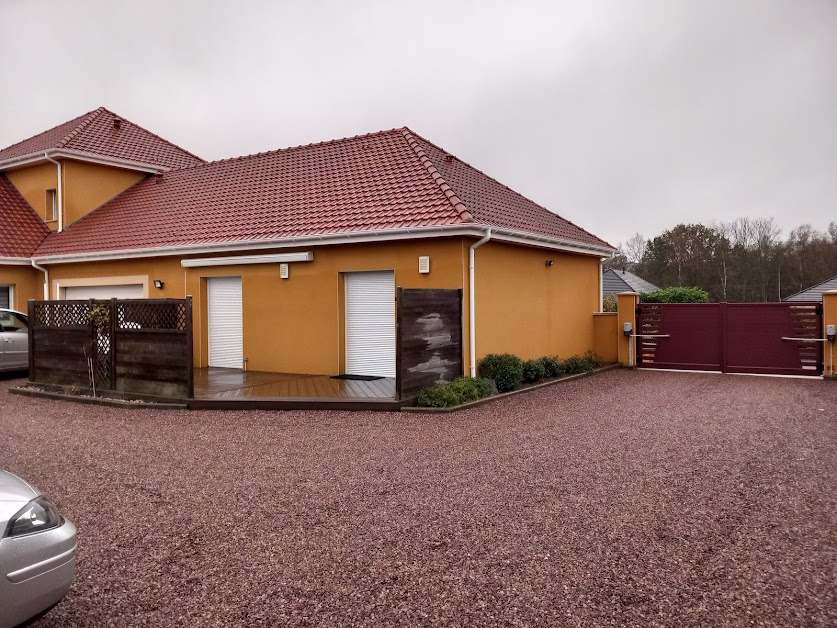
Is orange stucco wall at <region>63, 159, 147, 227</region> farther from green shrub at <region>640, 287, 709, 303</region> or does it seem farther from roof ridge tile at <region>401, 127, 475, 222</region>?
green shrub at <region>640, 287, 709, 303</region>

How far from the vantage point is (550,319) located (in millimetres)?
13531

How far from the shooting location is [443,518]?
4500 millimetres

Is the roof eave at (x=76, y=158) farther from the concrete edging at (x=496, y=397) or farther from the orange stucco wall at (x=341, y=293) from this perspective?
the concrete edging at (x=496, y=397)

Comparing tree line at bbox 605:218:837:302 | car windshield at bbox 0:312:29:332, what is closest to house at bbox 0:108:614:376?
car windshield at bbox 0:312:29:332

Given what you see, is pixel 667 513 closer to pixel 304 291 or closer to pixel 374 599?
pixel 374 599

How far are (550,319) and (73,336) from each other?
32.2 feet

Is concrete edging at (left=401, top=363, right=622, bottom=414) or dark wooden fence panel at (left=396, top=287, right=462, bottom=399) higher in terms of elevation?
dark wooden fence panel at (left=396, top=287, right=462, bottom=399)

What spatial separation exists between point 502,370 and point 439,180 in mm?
4067

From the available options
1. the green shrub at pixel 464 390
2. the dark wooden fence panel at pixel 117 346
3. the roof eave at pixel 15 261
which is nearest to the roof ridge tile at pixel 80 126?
the roof eave at pixel 15 261

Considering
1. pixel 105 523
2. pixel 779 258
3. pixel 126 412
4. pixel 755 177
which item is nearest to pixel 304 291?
pixel 126 412

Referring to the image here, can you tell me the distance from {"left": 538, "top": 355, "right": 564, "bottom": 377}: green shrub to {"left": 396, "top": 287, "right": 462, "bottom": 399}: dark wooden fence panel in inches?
Result: 112

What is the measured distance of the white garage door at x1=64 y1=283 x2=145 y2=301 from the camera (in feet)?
48.7

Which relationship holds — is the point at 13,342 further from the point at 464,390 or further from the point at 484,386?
the point at 484,386

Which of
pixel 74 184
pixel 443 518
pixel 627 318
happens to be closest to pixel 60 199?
pixel 74 184
